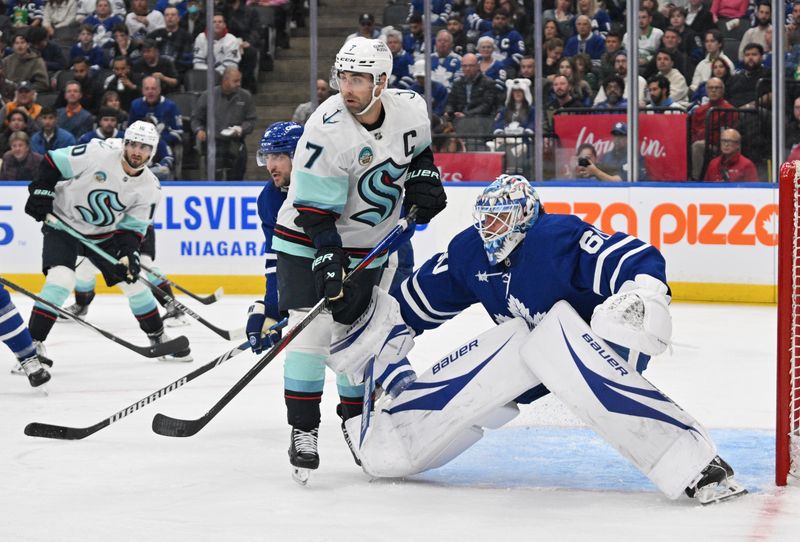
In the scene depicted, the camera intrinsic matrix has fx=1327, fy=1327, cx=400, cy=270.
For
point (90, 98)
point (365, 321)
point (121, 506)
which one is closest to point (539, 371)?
point (365, 321)

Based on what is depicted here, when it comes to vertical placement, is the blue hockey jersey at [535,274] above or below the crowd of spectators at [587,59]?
below

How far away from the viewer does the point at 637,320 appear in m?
2.76

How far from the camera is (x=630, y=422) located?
289 cm

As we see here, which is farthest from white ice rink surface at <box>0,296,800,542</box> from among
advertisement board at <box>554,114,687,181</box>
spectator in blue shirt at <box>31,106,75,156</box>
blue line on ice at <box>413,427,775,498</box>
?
spectator in blue shirt at <box>31,106,75,156</box>

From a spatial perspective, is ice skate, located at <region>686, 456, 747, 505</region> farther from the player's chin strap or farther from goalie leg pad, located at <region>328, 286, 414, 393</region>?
the player's chin strap

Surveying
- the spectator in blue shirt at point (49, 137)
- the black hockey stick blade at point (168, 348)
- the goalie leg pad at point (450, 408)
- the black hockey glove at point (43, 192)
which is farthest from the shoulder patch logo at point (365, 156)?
the spectator in blue shirt at point (49, 137)

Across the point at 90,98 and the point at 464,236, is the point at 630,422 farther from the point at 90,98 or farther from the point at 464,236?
the point at 90,98

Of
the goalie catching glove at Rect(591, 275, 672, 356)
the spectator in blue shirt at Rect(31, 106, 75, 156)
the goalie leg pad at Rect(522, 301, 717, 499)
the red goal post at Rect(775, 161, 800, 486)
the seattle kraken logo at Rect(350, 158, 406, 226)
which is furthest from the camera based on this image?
the spectator in blue shirt at Rect(31, 106, 75, 156)

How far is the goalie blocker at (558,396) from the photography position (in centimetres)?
288

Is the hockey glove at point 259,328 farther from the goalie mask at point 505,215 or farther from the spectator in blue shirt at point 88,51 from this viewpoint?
the spectator in blue shirt at point 88,51

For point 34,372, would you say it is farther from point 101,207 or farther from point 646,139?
point 646,139

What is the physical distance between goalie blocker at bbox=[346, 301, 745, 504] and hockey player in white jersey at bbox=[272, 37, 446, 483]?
0.21m

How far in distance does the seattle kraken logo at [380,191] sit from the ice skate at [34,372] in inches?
71.0

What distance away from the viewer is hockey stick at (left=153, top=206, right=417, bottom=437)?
10.6 feet
